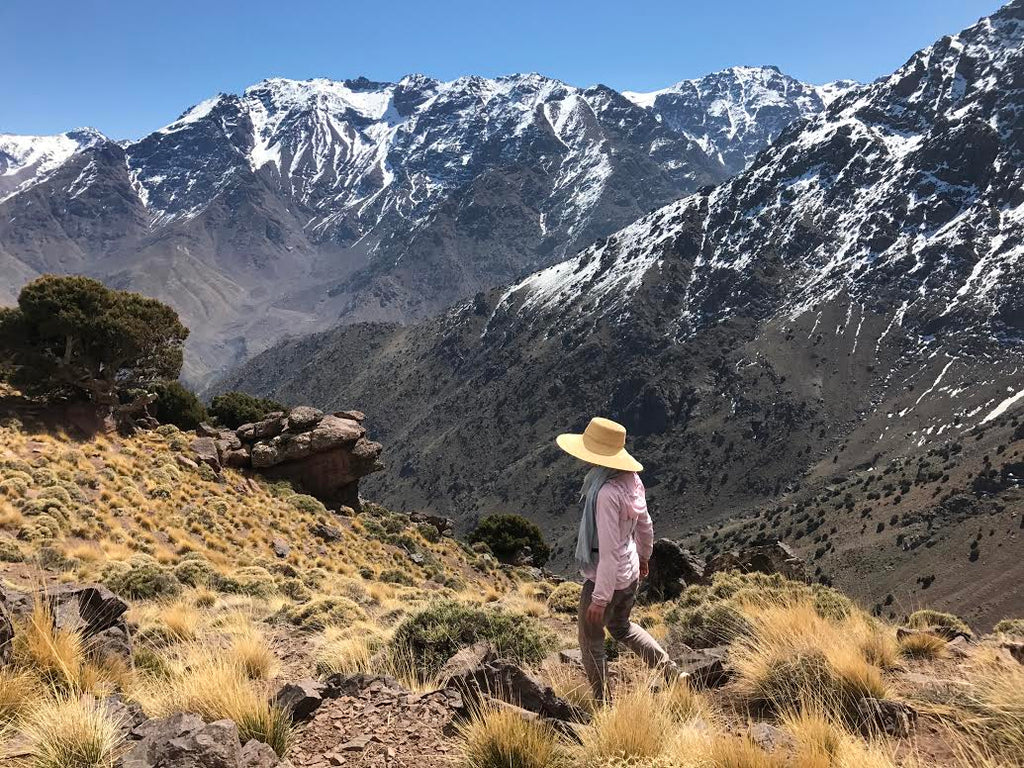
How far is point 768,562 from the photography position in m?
19.2

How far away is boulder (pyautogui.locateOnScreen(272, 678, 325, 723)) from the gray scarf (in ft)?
9.33

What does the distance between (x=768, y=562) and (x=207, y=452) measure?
1024 inches

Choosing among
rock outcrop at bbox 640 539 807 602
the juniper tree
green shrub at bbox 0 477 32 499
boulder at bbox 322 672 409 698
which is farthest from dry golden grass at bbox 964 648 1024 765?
the juniper tree

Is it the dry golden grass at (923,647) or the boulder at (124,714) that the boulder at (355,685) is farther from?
the dry golden grass at (923,647)

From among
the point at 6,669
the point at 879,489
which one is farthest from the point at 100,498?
the point at 879,489

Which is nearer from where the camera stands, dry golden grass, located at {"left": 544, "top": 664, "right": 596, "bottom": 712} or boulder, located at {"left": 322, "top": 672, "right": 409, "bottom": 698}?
boulder, located at {"left": 322, "top": 672, "right": 409, "bottom": 698}

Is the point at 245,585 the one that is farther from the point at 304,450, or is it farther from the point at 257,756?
the point at 304,450

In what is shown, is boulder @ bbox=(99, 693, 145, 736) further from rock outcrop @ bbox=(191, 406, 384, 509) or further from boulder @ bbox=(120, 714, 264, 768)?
rock outcrop @ bbox=(191, 406, 384, 509)

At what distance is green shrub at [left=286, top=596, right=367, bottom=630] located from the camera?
39.3 ft

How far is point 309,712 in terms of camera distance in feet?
18.9

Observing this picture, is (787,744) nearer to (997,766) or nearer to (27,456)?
(997,766)

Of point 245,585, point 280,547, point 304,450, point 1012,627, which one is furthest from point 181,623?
point 304,450

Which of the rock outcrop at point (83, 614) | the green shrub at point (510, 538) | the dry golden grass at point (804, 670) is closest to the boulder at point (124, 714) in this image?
the rock outcrop at point (83, 614)

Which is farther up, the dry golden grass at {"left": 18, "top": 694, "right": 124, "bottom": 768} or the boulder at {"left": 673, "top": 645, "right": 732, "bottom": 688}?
the dry golden grass at {"left": 18, "top": 694, "right": 124, "bottom": 768}
